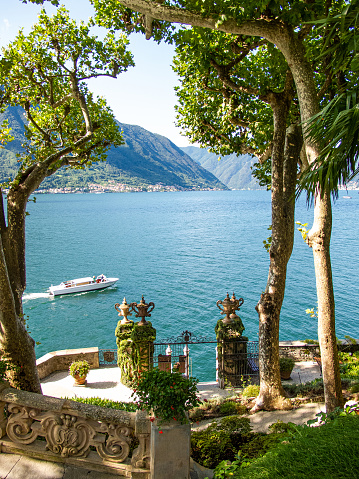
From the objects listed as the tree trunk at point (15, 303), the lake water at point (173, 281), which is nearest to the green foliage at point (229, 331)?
the tree trunk at point (15, 303)

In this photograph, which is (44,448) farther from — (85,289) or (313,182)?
(85,289)

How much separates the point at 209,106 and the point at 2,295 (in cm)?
980

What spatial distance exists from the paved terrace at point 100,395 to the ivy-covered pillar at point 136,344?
791mm

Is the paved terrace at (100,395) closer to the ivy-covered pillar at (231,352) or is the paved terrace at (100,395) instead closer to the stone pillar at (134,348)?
the ivy-covered pillar at (231,352)

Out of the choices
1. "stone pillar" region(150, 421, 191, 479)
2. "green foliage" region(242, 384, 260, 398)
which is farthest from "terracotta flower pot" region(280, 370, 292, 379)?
"stone pillar" region(150, 421, 191, 479)

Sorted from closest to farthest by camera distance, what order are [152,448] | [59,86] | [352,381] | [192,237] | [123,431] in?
[152,448], [123,431], [352,381], [59,86], [192,237]

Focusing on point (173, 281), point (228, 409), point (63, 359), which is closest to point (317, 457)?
point (228, 409)

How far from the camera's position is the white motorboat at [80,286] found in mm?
35281

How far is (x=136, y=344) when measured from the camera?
449 inches

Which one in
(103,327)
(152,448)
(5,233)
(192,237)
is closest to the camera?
(152,448)

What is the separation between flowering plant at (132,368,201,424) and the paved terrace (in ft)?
3.80

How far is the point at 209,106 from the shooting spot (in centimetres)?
1286

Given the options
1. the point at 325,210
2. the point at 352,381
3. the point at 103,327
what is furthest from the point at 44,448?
the point at 103,327

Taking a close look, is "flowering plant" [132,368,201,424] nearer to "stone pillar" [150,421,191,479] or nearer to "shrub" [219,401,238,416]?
"stone pillar" [150,421,191,479]
